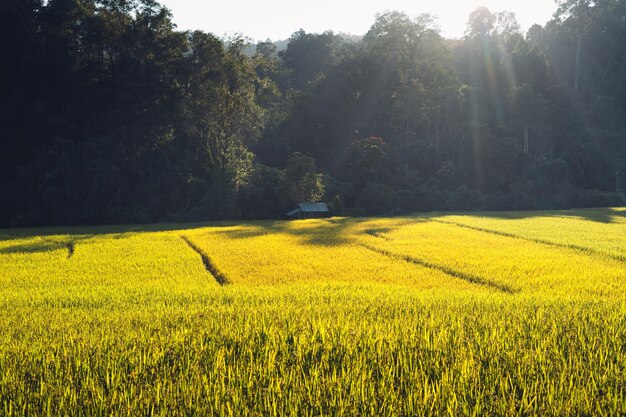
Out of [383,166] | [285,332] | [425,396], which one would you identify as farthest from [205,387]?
[383,166]

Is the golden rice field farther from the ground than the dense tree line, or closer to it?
closer to it

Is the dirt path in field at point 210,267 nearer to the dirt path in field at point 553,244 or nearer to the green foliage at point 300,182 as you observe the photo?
the dirt path in field at point 553,244

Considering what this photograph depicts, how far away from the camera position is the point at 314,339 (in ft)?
19.1

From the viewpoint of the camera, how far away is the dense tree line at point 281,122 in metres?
36.2

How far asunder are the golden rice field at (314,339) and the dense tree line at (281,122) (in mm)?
22187

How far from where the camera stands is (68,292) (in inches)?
456

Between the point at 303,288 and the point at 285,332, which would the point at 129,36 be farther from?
the point at 285,332

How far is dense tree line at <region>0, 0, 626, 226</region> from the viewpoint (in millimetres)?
36250

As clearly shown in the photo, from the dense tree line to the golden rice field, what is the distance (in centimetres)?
2219

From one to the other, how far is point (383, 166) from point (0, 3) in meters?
28.3

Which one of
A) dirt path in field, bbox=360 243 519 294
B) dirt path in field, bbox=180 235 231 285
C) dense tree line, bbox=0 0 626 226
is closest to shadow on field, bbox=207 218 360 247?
dirt path in field, bbox=360 243 519 294

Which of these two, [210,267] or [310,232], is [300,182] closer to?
[310,232]

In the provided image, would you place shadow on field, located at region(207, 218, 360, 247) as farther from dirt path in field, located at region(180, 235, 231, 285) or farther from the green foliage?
the green foliage

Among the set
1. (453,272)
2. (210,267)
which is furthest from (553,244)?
(210,267)
